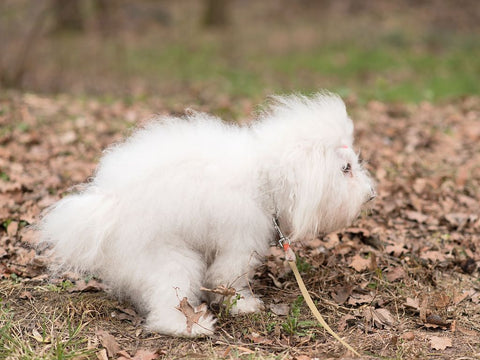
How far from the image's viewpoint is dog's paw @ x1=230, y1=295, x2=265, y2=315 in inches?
144

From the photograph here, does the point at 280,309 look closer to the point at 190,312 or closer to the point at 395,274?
the point at 190,312

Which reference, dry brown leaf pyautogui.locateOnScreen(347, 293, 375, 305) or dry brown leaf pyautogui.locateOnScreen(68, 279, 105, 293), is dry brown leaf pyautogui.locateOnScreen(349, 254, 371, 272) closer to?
dry brown leaf pyautogui.locateOnScreen(347, 293, 375, 305)

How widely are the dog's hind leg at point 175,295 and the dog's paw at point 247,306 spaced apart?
9.7 inches

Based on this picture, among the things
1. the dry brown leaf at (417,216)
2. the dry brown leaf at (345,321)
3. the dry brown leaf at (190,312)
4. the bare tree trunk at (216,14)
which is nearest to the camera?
the dry brown leaf at (190,312)

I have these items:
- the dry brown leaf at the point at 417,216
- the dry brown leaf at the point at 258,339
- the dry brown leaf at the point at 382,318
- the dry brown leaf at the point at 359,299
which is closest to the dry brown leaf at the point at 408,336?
the dry brown leaf at the point at 382,318

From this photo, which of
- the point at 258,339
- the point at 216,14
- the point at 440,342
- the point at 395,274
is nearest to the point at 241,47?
the point at 216,14

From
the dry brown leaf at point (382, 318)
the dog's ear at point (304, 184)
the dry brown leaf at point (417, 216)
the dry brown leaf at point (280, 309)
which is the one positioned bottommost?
the dry brown leaf at point (280, 309)

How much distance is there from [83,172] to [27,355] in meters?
3.13

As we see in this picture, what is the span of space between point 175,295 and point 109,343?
0.49 metres

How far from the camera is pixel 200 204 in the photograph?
3230 mm

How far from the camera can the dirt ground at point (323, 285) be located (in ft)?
10.9

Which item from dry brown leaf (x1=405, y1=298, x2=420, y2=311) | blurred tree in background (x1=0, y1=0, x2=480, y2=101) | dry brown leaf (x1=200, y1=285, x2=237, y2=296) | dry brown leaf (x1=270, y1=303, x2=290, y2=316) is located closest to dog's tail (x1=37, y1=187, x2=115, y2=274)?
dry brown leaf (x1=200, y1=285, x2=237, y2=296)

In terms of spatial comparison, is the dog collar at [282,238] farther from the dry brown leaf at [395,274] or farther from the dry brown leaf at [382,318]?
the dry brown leaf at [395,274]

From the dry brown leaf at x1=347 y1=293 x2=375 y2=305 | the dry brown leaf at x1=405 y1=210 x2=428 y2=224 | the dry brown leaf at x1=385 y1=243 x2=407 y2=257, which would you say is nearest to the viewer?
the dry brown leaf at x1=347 y1=293 x2=375 y2=305
